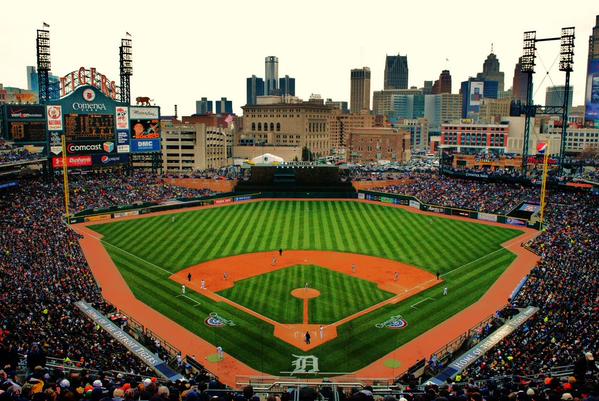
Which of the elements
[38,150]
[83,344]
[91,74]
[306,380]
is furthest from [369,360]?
[38,150]

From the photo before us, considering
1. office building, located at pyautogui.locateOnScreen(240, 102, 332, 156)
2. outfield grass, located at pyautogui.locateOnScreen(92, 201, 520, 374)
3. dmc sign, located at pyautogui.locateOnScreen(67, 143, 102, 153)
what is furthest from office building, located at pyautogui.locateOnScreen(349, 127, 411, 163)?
dmc sign, located at pyautogui.locateOnScreen(67, 143, 102, 153)

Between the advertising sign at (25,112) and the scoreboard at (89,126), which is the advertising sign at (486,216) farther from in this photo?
the advertising sign at (25,112)

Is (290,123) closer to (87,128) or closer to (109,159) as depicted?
(109,159)

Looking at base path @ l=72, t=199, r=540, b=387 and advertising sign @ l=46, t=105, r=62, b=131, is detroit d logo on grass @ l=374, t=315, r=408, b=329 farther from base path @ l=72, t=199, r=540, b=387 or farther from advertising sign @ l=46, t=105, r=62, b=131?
advertising sign @ l=46, t=105, r=62, b=131

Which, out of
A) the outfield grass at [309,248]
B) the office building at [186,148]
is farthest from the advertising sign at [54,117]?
→ the office building at [186,148]

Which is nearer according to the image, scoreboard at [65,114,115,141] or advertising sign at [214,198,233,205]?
scoreboard at [65,114,115,141]
